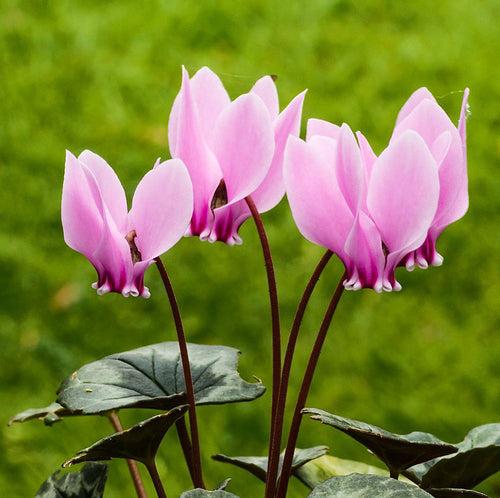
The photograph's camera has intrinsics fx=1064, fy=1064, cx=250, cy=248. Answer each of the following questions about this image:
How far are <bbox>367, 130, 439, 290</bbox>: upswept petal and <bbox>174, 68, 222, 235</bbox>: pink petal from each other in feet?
0.56

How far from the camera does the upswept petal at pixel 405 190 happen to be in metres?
0.92

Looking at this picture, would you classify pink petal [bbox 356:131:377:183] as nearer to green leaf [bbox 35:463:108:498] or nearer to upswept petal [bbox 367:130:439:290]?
upswept petal [bbox 367:130:439:290]

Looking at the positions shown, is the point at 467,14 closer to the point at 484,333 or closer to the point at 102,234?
the point at 484,333

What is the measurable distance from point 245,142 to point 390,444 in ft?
1.01

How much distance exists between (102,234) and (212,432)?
1.47 m

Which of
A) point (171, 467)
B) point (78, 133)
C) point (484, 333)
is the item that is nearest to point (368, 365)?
point (484, 333)

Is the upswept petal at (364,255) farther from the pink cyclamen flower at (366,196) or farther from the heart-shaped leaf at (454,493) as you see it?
the heart-shaped leaf at (454,493)

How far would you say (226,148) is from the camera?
102 cm

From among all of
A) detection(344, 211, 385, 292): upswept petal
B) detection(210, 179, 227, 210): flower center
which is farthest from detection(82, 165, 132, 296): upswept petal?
detection(344, 211, 385, 292): upswept petal

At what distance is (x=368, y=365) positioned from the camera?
2566mm

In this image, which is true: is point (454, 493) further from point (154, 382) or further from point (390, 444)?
point (154, 382)

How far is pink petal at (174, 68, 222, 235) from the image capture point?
1020mm

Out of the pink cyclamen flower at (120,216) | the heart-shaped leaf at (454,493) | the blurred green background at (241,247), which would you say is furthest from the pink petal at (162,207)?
the blurred green background at (241,247)

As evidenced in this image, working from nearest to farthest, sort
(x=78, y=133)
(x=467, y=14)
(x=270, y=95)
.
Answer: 1. (x=270, y=95)
2. (x=78, y=133)
3. (x=467, y=14)
